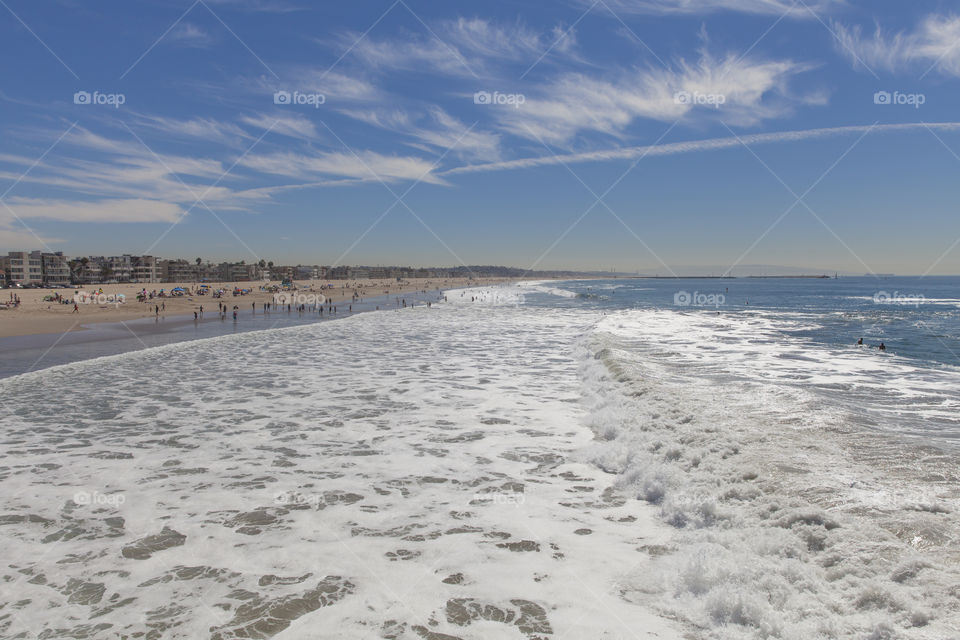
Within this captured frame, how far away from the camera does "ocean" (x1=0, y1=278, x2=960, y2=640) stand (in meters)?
5.60

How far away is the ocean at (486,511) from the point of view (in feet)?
18.4

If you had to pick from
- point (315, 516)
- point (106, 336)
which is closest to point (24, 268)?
point (106, 336)

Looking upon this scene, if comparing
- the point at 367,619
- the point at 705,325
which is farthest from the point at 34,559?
the point at 705,325

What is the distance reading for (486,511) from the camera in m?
8.43

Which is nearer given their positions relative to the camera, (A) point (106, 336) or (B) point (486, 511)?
(B) point (486, 511)

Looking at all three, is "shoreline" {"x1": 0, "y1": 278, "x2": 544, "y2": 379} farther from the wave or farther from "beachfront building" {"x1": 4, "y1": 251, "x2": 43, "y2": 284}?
"beachfront building" {"x1": 4, "y1": 251, "x2": 43, "y2": 284}

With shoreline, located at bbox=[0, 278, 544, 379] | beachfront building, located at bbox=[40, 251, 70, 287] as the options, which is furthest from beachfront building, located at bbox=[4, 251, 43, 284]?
shoreline, located at bbox=[0, 278, 544, 379]

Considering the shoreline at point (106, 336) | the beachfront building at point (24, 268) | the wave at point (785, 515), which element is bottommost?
the shoreline at point (106, 336)

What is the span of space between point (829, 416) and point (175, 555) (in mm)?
14532

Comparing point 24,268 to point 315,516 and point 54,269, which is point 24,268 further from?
point 315,516

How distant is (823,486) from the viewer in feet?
27.7

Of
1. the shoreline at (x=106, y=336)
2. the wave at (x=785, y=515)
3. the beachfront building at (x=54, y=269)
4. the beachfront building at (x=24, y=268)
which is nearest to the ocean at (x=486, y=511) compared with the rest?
the wave at (x=785, y=515)

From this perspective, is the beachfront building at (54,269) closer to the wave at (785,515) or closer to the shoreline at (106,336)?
the shoreline at (106,336)

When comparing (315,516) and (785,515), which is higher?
(785,515)
